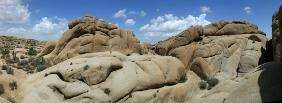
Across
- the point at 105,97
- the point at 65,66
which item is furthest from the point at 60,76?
the point at 105,97

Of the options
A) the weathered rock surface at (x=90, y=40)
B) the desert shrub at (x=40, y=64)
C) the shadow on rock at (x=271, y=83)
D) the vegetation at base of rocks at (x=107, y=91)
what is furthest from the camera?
the weathered rock surface at (x=90, y=40)

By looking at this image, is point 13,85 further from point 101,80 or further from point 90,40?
point 90,40

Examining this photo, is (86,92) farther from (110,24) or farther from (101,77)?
(110,24)

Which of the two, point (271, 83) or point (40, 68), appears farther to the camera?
point (40, 68)

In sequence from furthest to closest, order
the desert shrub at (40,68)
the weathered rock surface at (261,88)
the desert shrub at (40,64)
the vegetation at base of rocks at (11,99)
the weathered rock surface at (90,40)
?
the weathered rock surface at (90,40)
the desert shrub at (40,64)
the desert shrub at (40,68)
the vegetation at base of rocks at (11,99)
the weathered rock surface at (261,88)

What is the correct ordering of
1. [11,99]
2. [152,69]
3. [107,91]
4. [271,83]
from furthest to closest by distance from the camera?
[152,69]
[107,91]
[11,99]
[271,83]

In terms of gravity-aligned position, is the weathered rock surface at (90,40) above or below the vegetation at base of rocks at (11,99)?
above

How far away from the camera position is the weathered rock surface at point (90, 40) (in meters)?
51.4

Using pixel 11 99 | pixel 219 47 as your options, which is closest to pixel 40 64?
pixel 11 99

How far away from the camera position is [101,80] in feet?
135

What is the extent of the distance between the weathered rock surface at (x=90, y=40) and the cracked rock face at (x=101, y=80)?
5.34 m

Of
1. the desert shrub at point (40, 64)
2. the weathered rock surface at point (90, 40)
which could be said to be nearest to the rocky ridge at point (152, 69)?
the weathered rock surface at point (90, 40)

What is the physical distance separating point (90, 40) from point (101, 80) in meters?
12.3

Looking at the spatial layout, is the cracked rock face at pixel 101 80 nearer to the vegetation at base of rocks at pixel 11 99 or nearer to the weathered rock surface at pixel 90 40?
the vegetation at base of rocks at pixel 11 99
